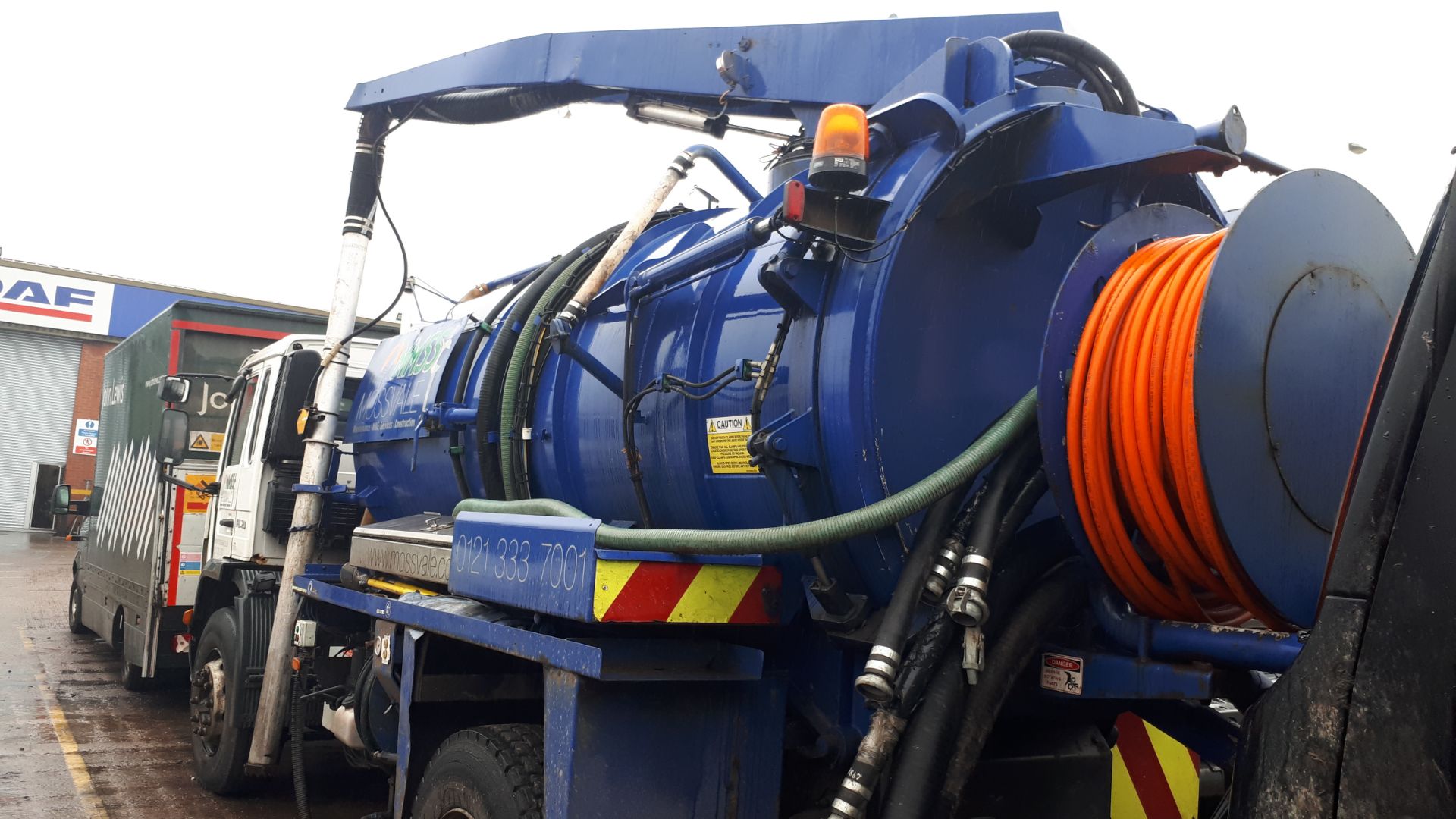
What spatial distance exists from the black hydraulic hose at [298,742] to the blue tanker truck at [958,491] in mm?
1636

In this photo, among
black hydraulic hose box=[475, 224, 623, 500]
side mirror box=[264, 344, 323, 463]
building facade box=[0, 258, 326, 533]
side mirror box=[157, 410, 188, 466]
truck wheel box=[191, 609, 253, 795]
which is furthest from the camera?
building facade box=[0, 258, 326, 533]

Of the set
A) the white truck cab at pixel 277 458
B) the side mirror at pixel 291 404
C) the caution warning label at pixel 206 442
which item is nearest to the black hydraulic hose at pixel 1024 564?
the white truck cab at pixel 277 458

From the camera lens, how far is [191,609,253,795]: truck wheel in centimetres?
618

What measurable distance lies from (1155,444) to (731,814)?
1557 mm

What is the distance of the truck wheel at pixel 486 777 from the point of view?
10.4 ft

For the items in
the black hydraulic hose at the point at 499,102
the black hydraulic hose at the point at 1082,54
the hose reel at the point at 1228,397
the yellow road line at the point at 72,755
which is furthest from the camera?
the yellow road line at the point at 72,755

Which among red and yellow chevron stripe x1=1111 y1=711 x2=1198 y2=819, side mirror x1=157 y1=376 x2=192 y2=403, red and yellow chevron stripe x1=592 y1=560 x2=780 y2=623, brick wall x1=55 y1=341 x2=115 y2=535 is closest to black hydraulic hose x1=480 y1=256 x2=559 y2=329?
red and yellow chevron stripe x1=592 y1=560 x2=780 y2=623

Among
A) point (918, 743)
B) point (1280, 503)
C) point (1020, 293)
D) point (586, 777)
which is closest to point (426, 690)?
point (586, 777)

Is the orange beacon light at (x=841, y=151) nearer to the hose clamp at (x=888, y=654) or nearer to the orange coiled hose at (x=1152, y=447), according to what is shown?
the orange coiled hose at (x=1152, y=447)

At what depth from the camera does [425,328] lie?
19.2 feet

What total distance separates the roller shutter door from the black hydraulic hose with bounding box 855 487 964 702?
32764mm

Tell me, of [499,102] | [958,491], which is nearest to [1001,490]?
[958,491]

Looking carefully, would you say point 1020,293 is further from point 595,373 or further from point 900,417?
point 595,373

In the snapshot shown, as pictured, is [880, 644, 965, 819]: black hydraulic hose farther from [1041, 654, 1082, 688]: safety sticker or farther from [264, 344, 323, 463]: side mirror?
[264, 344, 323, 463]: side mirror
